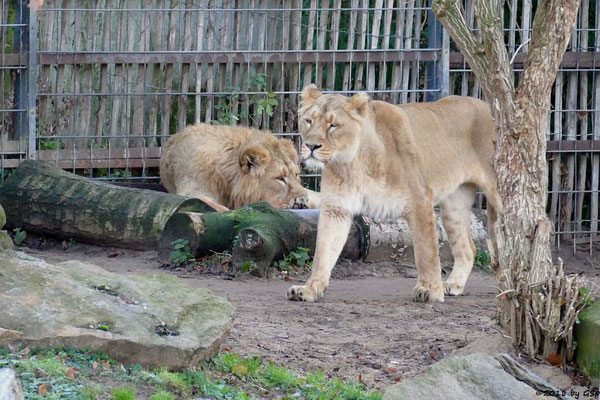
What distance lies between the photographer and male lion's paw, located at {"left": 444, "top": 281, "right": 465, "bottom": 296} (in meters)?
8.13

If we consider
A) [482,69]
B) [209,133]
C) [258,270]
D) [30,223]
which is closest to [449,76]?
[209,133]

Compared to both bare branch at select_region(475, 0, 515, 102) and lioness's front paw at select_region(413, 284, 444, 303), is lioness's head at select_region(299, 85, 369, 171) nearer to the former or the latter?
lioness's front paw at select_region(413, 284, 444, 303)

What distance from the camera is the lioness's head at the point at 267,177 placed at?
33.9ft

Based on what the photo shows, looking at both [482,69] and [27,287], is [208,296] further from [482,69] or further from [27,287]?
[482,69]

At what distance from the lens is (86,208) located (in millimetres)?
9500

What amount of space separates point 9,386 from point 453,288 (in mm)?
5029

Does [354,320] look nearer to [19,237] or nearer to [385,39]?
[19,237]

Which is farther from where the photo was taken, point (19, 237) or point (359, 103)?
point (19, 237)

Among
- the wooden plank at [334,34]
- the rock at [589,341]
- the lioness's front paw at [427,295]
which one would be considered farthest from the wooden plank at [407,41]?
the rock at [589,341]

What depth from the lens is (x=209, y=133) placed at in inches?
417

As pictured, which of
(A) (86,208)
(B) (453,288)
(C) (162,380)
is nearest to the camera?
(C) (162,380)

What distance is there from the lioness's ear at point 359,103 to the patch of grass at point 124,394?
3.88 metres

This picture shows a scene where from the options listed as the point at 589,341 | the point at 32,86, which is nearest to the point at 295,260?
the point at 32,86

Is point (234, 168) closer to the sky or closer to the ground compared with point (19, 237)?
closer to the sky
